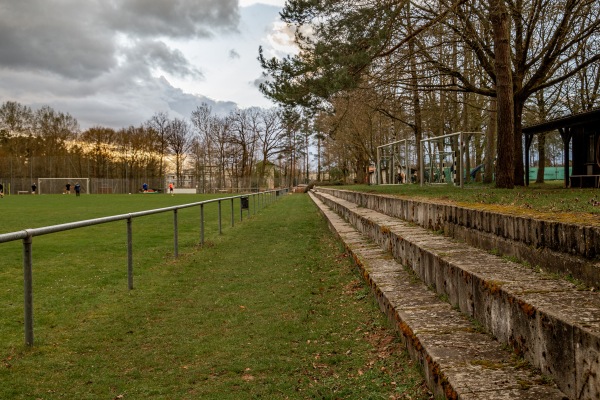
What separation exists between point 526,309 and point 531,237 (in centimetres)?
127

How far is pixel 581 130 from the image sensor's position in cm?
1822

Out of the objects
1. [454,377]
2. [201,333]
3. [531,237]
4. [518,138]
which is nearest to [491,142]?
[518,138]

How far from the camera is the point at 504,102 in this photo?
11.8 m

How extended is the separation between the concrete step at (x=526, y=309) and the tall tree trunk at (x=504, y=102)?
27.8 ft

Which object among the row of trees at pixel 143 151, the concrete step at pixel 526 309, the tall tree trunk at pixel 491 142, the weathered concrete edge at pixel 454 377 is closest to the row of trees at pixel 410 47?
the tall tree trunk at pixel 491 142

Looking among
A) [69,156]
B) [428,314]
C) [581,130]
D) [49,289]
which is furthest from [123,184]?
[428,314]

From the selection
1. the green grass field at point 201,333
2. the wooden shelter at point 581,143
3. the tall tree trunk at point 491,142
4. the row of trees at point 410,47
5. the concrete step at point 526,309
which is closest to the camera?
the concrete step at point 526,309

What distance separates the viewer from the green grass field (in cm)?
310

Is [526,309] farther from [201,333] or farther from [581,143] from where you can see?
[581,143]

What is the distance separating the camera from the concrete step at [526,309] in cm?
191

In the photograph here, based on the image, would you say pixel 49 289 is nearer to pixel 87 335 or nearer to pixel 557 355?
pixel 87 335

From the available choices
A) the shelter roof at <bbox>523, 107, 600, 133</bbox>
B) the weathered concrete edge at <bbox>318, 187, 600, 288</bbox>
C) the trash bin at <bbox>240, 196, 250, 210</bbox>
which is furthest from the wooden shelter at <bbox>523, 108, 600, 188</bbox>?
the weathered concrete edge at <bbox>318, 187, 600, 288</bbox>

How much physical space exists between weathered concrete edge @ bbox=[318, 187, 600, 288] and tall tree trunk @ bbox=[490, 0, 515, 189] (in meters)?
6.89

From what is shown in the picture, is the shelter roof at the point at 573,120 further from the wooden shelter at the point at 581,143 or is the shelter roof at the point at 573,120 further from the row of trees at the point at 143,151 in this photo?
the row of trees at the point at 143,151
